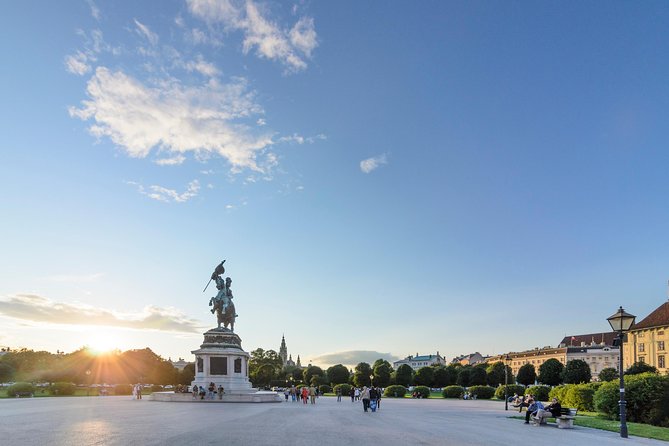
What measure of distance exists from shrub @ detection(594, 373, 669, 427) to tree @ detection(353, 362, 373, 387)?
74.1 metres

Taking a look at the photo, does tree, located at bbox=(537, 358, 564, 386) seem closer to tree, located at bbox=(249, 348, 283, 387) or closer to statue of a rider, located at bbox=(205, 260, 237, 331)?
tree, located at bbox=(249, 348, 283, 387)

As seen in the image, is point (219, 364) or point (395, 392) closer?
point (219, 364)

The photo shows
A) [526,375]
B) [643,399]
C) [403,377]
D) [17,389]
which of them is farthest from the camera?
[526,375]

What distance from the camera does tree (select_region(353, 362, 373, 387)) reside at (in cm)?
9694

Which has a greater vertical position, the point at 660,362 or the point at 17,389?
the point at 17,389

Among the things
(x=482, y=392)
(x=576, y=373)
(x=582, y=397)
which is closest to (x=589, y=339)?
(x=576, y=373)

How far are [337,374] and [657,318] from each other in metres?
62.0

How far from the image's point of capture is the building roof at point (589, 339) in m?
179

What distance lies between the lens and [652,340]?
9781 centimetres

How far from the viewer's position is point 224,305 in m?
50.5

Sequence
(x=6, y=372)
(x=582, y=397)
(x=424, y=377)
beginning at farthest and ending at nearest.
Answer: (x=424, y=377) < (x=6, y=372) < (x=582, y=397)

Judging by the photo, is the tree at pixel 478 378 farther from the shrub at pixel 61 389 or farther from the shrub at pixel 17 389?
the shrub at pixel 17 389

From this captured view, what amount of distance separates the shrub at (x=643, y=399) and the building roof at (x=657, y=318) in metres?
84.2

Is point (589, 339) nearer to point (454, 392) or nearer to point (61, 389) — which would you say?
point (454, 392)
